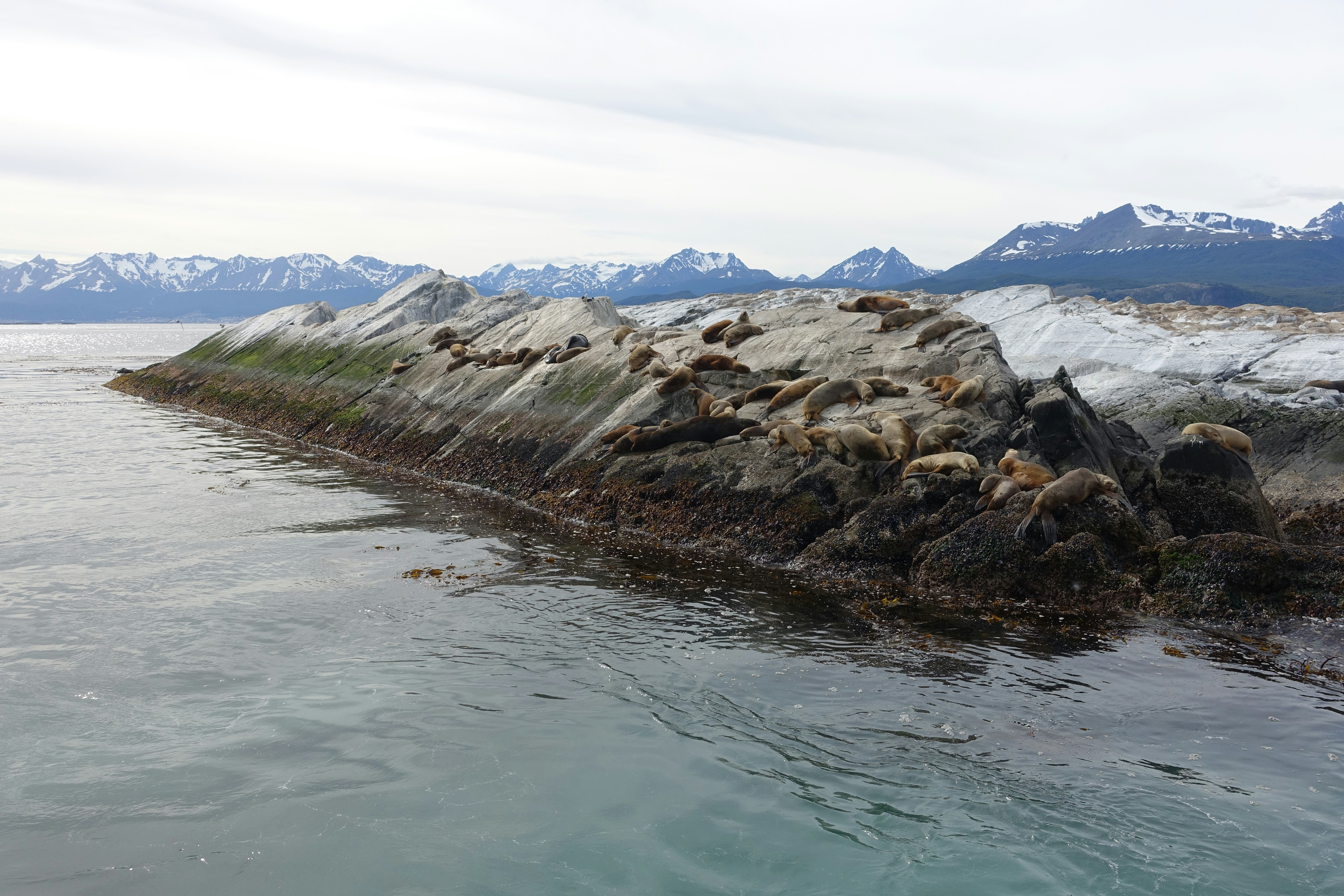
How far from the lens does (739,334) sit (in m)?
19.8

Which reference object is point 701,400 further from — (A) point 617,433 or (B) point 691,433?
(A) point 617,433

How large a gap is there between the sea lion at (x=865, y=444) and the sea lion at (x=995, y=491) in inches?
62.3

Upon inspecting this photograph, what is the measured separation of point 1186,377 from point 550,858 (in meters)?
21.5

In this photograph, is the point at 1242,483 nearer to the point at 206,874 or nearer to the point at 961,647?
the point at 961,647

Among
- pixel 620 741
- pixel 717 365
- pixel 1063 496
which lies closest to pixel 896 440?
pixel 1063 496

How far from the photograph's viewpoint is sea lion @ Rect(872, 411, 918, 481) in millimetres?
12375

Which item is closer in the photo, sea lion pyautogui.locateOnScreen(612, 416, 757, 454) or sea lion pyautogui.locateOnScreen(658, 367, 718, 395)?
sea lion pyautogui.locateOnScreen(612, 416, 757, 454)

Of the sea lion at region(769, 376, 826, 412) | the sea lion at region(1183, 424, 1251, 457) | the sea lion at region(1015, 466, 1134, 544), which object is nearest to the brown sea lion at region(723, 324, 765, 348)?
the sea lion at region(769, 376, 826, 412)

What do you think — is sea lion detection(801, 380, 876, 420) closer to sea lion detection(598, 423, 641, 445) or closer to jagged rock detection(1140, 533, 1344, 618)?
sea lion detection(598, 423, 641, 445)

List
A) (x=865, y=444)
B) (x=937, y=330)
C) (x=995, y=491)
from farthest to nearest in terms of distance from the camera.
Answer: (x=937, y=330), (x=865, y=444), (x=995, y=491)

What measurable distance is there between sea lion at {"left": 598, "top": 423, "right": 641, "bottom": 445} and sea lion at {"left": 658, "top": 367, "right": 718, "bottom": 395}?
0.91 m

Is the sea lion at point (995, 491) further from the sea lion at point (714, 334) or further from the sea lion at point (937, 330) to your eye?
the sea lion at point (714, 334)

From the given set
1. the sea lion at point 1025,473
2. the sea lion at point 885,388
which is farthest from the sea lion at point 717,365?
the sea lion at point 1025,473

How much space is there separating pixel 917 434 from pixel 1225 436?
5.35m
